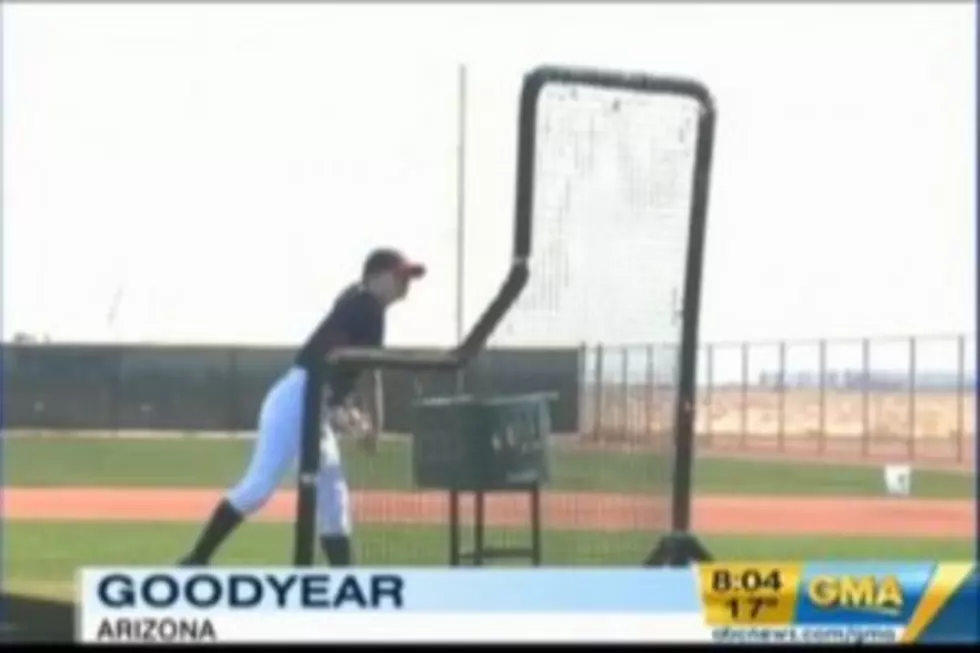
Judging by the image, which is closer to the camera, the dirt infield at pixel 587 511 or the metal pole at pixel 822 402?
the dirt infield at pixel 587 511

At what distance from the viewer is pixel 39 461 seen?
33.4 ft

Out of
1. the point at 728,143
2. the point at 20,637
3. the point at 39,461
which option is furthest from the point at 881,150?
the point at 39,461

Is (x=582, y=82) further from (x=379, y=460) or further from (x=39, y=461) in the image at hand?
(x=39, y=461)

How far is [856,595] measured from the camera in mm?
4680

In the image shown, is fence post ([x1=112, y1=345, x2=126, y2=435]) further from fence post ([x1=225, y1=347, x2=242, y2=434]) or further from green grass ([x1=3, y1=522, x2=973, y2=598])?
green grass ([x1=3, y1=522, x2=973, y2=598])

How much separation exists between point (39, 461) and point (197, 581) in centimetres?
570

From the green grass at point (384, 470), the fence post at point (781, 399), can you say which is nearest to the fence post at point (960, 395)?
the green grass at point (384, 470)

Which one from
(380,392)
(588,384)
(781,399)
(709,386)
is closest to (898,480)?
(781,399)

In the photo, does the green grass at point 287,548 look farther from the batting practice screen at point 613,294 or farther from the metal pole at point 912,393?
the metal pole at point 912,393

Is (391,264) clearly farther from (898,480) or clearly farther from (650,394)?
(898,480)

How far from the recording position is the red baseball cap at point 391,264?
4.61 m

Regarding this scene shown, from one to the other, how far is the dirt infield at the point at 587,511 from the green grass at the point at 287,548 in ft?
0.13

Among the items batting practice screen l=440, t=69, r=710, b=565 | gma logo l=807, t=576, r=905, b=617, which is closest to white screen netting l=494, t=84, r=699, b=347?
batting practice screen l=440, t=69, r=710, b=565

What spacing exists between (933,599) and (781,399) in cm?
324
